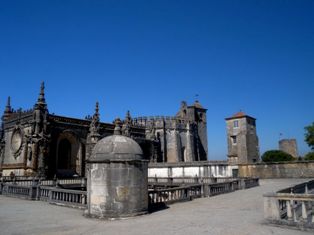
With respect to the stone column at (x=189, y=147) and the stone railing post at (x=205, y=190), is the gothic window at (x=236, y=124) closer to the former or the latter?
the stone column at (x=189, y=147)

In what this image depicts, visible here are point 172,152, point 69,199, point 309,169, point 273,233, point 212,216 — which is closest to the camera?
point 273,233

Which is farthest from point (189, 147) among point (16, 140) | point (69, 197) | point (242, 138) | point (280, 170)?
point (69, 197)

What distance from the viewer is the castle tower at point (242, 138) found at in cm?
4400

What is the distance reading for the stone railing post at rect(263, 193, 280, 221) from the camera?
8.05 m

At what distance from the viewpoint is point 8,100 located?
40.2 m

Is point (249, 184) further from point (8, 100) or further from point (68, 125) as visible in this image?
point (8, 100)

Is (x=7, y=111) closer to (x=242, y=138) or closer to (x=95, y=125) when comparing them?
(x=95, y=125)

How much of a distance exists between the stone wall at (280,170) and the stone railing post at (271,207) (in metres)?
25.8

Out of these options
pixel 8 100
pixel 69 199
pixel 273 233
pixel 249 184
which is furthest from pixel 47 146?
pixel 273 233

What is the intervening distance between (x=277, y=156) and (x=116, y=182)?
1897 inches

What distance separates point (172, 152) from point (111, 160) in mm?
38818

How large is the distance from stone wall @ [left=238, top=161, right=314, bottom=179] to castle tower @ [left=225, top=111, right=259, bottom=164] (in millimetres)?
9195

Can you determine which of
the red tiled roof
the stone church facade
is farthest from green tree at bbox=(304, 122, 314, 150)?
the stone church facade

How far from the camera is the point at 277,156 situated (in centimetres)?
5147
